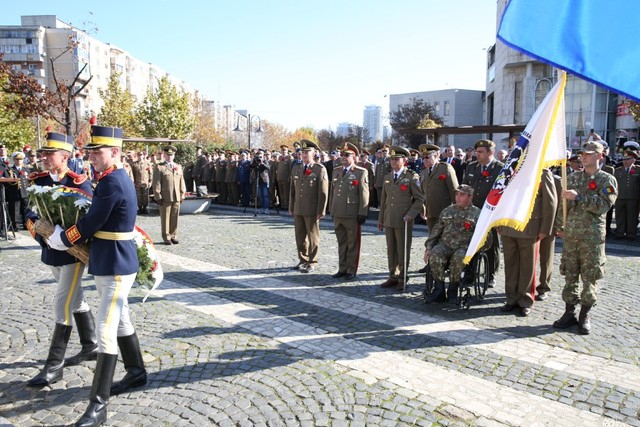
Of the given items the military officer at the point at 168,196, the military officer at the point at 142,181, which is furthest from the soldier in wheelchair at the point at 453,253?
the military officer at the point at 142,181

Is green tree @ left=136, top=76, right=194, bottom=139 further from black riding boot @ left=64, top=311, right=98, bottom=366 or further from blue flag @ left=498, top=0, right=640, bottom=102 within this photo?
blue flag @ left=498, top=0, right=640, bottom=102

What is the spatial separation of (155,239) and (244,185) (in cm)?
750

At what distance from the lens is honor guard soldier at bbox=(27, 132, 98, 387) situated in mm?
4391

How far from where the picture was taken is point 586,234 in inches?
227

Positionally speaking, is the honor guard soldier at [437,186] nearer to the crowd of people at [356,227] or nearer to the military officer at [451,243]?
the crowd of people at [356,227]

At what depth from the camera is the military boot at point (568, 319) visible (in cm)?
593

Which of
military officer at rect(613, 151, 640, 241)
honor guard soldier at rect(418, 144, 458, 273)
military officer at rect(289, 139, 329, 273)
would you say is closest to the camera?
honor guard soldier at rect(418, 144, 458, 273)

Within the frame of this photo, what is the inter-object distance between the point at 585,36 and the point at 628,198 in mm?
11243

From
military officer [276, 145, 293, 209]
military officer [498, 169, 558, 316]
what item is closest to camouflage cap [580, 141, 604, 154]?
military officer [498, 169, 558, 316]

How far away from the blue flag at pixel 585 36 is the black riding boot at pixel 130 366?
360cm

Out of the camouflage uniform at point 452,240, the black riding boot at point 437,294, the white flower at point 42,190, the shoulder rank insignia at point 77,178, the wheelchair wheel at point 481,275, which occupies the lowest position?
the black riding boot at point 437,294

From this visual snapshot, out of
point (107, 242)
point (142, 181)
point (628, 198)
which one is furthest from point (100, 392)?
point (142, 181)

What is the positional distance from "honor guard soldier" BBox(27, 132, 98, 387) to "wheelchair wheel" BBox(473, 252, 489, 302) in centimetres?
464

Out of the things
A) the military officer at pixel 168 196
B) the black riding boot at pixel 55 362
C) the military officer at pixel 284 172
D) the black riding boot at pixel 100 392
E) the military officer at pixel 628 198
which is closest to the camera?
the black riding boot at pixel 100 392
